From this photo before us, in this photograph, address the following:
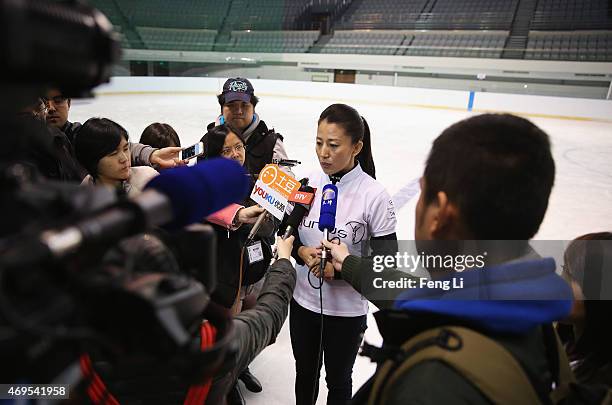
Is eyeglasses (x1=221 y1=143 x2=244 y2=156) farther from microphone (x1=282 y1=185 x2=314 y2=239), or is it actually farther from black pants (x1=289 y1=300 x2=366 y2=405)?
black pants (x1=289 y1=300 x2=366 y2=405)

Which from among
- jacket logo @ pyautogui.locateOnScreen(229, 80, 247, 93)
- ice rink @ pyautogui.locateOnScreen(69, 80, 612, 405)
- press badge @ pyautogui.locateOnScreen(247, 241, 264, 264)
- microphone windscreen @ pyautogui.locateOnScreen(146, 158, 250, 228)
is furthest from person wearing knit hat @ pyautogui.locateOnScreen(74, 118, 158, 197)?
microphone windscreen @ pyautogui.locateOnScreen(146, 158, 250, 228)

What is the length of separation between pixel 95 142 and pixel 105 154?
55 mm

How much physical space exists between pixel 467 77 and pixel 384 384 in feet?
45.0

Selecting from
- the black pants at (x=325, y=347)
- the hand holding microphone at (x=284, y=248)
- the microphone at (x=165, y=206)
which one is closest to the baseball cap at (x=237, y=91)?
the black pants at (x=325, y=347)

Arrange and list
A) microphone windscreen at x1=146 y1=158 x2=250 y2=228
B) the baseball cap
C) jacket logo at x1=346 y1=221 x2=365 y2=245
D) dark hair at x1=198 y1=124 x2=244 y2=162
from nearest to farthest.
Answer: microphone windscreen at x1=146 y1=158 x2=250 y2=228, jacket logo at x1=346 y1=221 x2=365 y2=245, dark hair at x1=198 y1=124 x2=244 y2=162, the baseball cap

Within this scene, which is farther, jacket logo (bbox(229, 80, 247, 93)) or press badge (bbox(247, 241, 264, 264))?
jacket logo (bbox(229, 80, 247, 93))

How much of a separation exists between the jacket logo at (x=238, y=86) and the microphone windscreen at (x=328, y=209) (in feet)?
4.07

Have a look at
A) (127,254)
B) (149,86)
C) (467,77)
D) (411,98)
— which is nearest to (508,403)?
(127,254)

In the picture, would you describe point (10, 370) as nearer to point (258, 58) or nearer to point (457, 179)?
point (457, 179)

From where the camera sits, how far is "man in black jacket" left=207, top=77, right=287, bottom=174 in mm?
2242

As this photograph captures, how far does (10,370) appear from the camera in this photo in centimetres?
31

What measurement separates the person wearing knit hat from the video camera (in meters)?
1.28

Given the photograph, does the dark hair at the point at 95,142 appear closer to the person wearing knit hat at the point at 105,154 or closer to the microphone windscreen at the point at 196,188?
the person wearing knit hat at the point at 105,154

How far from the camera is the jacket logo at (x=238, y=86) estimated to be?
2.38 m
